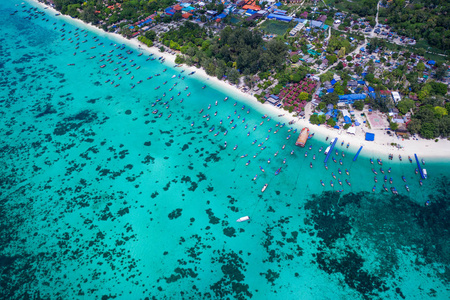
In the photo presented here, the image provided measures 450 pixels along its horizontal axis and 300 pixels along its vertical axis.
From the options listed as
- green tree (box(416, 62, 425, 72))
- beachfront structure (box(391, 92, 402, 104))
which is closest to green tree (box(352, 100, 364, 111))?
beachfront structure (box(391, 92, 402, 104))

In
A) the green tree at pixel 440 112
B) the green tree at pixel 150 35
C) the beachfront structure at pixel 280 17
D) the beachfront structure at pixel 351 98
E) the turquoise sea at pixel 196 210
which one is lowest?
the turquoise sea at pixel 196 210

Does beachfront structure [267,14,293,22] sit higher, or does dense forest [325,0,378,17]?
dense forest [325,0,378,17]

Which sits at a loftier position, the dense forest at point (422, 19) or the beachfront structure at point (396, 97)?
the dense forest at point (422, 19)

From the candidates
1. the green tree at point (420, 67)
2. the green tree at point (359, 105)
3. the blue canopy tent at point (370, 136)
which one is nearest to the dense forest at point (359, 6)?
the green tree at point (420, 67)

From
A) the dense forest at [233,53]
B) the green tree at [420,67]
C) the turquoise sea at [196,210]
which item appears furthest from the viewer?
the dense forest at [233,53]

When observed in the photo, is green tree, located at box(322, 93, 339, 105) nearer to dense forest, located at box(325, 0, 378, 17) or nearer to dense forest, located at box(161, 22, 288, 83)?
dense forest, located at box(161, 22, 288, 83)

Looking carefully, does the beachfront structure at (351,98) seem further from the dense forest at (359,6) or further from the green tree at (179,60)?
the dense forest at (359,6)

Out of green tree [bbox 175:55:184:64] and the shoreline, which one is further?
green tree [bbox 175:55:184:64]

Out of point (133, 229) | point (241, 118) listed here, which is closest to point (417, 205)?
point (241, 118)
